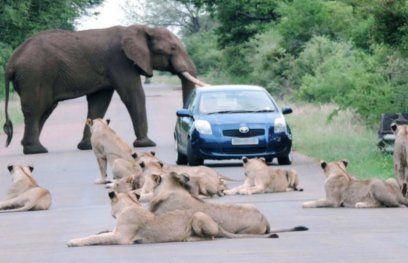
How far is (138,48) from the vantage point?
3566cm

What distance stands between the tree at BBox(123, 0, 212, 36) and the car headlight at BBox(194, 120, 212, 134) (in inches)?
4075

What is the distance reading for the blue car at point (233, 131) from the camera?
2708 cm

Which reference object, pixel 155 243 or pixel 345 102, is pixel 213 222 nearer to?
pixel 155 243

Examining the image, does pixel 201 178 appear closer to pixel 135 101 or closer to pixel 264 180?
pixel 264 180

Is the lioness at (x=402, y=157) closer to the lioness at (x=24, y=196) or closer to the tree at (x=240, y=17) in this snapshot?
the lioness at (x=24, y=196)

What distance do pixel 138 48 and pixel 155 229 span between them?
2110 centimetres

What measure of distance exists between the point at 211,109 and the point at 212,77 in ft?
225

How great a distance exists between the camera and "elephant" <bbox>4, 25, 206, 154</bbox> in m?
35.3

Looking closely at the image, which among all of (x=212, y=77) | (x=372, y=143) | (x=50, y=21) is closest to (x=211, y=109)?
(x=372, y=143)

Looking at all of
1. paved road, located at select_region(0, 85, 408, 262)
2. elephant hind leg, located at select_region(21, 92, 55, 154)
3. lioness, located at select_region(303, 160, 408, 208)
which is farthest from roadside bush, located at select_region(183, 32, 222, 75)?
lioness, located at select_region(303, 160, 408, 208)

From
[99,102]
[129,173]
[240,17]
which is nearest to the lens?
[129,173]

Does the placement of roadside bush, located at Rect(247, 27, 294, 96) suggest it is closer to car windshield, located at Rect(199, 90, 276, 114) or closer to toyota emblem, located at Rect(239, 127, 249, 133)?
car windshield, located at Rect(199, 90, 276, 114)

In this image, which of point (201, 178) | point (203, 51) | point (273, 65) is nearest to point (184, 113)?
point (201, 178)

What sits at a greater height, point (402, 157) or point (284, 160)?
point (402, 157)
